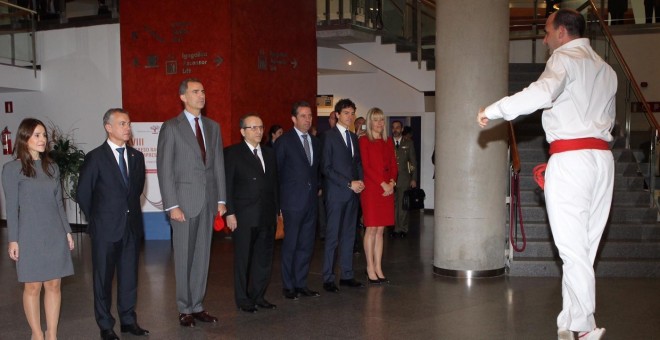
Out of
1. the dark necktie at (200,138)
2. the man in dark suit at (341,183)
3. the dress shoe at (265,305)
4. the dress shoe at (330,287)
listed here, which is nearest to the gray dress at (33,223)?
the dark necktie at (200,138)

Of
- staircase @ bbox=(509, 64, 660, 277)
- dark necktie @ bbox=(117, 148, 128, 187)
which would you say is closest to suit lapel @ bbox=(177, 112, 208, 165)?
dark necktie @ bbox=(117, 148, 128, 187)

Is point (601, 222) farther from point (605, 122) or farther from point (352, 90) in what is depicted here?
point (352, 90)

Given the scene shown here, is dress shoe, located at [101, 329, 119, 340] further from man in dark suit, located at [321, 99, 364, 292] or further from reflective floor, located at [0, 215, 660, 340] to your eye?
man in dark suit, located at [321, 99, 364, 292]

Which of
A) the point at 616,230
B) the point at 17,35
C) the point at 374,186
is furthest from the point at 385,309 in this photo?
the point at 17,35

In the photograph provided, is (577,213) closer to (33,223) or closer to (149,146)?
(33,223)

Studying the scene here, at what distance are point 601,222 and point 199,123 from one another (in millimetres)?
3087

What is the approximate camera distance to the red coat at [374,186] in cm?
732

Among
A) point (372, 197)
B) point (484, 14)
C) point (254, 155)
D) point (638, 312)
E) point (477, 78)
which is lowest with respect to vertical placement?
point (638, 312)

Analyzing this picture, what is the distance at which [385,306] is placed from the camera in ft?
21.4

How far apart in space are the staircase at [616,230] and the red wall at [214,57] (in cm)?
407

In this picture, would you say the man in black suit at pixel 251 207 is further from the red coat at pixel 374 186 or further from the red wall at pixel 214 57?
the red wall at pixel 214 57

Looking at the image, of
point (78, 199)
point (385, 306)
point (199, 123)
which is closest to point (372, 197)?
point (385, 306)

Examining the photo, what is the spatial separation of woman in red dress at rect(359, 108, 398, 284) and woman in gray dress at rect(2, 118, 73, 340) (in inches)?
126

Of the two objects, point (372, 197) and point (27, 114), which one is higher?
point (27, 114)
